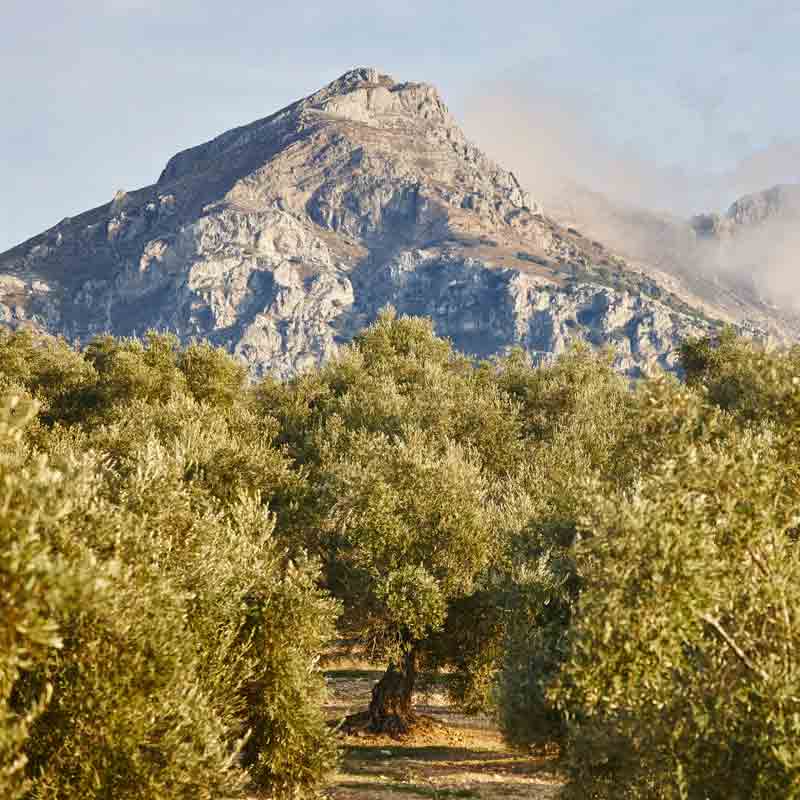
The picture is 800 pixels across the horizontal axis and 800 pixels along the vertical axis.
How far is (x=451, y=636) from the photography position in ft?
111

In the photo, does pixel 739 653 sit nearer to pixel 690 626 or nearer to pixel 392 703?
pixel 690 626

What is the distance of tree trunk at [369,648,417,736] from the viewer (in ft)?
123

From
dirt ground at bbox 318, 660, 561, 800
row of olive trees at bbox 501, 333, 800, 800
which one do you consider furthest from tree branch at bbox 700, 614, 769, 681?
dirt ground at bbox 318, 660, 561, 800

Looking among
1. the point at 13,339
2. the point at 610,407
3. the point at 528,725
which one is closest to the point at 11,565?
the point at 528,725

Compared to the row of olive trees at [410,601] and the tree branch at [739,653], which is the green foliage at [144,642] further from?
the tree branch at [739,653]

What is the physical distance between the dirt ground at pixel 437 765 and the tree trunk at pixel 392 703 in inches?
22.3

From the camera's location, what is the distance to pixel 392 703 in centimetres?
3762

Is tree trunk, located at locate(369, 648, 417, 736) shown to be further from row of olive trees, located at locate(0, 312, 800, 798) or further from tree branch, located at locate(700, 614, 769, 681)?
tree branch, located at locate(700, 614, 769, 681)

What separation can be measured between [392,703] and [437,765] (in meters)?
3.94

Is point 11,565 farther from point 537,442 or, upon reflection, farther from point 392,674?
point 537,442

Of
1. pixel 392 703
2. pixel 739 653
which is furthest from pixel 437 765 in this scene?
pixel 739 653

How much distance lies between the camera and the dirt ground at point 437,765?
3097 cm

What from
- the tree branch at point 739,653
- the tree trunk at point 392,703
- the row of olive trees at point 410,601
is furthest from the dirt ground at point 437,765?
the tree branch at point 739,653

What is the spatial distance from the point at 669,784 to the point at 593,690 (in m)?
2.67
